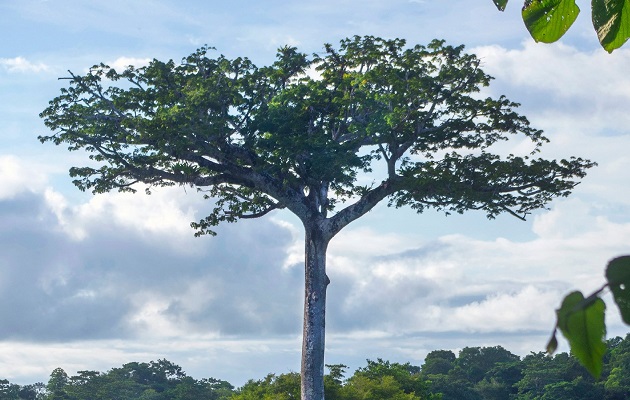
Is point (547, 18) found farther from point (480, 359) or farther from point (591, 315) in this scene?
point (480, 359)

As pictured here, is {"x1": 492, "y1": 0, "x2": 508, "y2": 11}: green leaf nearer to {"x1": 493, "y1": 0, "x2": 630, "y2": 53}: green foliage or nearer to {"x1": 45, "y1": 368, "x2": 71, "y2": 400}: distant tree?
{"x1": 493, "y1": 0, "x2": 630, "y2": 53}: green foliage

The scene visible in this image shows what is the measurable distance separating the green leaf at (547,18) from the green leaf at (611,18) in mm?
24

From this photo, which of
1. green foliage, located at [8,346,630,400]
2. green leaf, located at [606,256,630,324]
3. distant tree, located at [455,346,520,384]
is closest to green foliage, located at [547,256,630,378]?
green leaf, located at [606,256,630,324]

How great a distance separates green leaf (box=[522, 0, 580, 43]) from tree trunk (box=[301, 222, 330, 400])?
60.3ft

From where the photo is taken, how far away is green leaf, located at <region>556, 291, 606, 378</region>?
22.7 inches

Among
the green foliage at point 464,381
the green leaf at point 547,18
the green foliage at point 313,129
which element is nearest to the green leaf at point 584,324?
the green leaf at point 547,18

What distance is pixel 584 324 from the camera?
596mm

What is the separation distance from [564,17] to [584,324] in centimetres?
33

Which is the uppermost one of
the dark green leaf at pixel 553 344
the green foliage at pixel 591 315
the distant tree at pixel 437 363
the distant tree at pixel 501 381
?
the distant tree at pixel 437 363

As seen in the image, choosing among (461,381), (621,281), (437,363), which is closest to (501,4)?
(621,281)

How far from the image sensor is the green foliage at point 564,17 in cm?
80

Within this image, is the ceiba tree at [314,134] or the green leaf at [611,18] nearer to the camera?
the green leaf at [611,18]

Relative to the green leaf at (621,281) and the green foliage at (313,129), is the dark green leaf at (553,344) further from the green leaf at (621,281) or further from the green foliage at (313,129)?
the green foliage at (313,129)

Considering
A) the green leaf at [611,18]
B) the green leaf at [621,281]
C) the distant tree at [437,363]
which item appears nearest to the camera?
the green leaf at [621,281]
